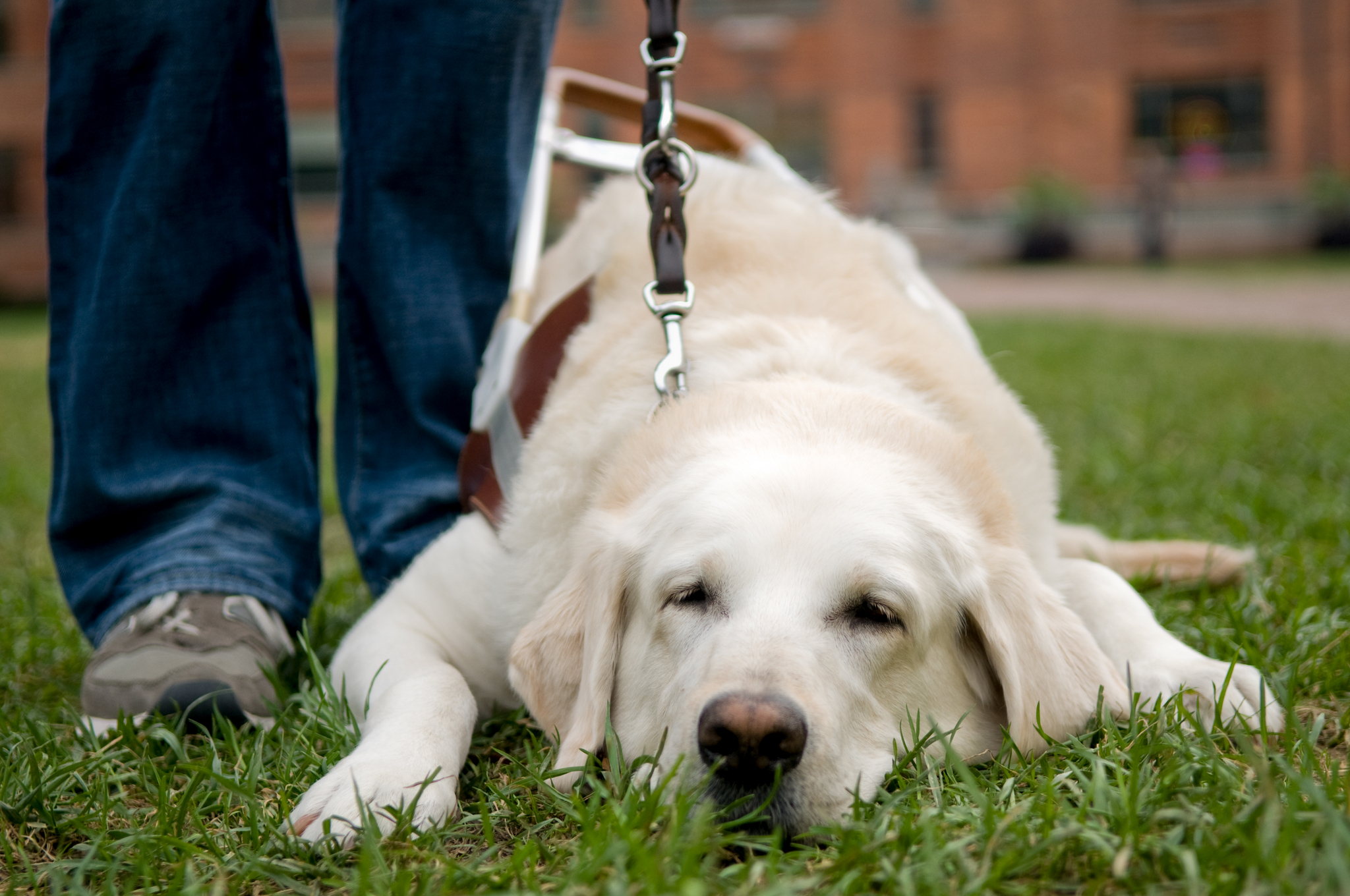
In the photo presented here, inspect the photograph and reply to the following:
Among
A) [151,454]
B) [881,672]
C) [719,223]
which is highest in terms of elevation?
[719,223]

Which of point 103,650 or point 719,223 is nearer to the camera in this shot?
point 103,650

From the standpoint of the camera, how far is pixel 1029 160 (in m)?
29.3

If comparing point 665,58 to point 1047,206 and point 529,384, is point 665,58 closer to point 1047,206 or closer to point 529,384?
point 529,384

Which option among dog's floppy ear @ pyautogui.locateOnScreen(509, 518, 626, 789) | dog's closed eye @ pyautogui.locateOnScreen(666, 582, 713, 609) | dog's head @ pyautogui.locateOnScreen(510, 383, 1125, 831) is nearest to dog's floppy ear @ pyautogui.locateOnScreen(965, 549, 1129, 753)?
dog's head @ pyautogui.locateOnScreen(510, 383, 1125, 831)

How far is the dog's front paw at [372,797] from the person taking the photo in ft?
5.47

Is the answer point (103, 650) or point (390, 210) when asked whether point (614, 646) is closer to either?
point (103, 650)

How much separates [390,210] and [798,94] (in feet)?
95.0

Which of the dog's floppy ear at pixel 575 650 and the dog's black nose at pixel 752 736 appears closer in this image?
the dog's black nose at pixel 752 736

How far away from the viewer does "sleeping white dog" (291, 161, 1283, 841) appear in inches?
67.7

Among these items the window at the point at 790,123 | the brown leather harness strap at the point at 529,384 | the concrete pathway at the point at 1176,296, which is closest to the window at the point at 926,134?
the window at the point at 790,123

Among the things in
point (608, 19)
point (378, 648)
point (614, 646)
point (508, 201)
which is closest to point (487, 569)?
point (378, 648)

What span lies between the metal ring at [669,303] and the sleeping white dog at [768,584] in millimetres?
89

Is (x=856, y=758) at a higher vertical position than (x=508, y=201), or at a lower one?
lower

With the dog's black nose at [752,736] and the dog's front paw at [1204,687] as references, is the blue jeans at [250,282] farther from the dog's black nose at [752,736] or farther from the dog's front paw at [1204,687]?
the dog's front paw at [1204,687]
